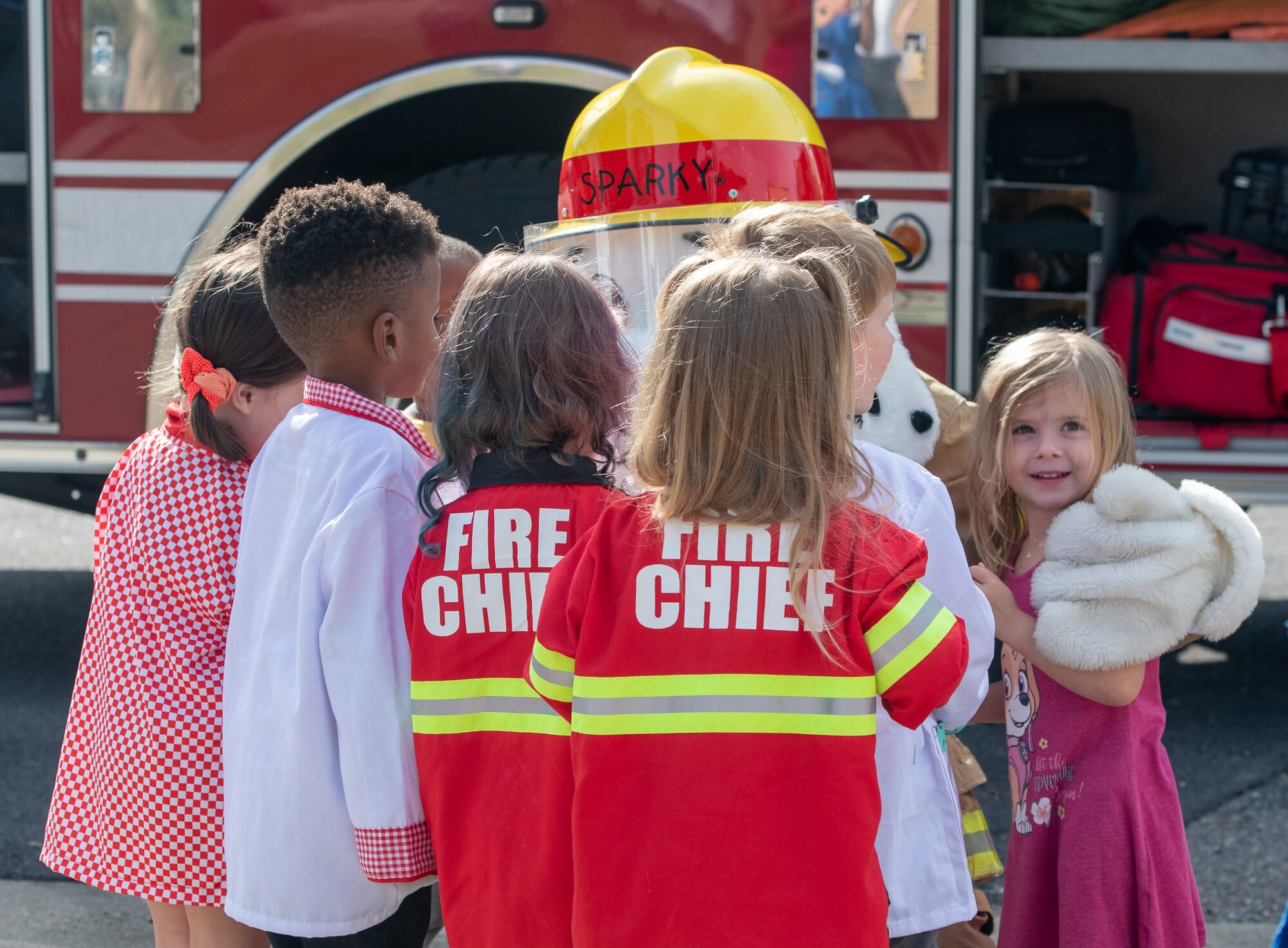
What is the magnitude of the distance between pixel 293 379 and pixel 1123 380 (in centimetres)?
119

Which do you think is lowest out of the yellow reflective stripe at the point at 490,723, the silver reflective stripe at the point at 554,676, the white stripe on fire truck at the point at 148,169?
the yellow reflective stripe at the point at 490,723

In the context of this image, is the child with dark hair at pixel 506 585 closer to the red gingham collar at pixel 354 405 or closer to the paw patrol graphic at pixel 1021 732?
the red gingham collar at pixel 354 405

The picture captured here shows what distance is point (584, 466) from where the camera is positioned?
1405 millimetres

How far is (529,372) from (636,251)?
2.07ft

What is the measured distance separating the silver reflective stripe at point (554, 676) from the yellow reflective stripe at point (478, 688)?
0.10 metres

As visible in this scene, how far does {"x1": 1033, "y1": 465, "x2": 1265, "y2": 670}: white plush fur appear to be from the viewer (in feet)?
5.53

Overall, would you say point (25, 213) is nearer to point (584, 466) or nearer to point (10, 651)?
point (10, 651)

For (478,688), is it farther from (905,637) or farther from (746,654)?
(905,637)

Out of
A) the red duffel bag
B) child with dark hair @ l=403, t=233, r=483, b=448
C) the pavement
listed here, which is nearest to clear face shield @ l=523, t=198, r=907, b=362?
child with dark hair @ l=403, t=233, r=483, b=448

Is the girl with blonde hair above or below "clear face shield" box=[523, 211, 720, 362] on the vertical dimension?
below

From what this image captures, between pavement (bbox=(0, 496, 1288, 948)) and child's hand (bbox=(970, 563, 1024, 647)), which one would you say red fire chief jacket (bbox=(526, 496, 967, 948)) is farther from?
pavement (bbox=(0, 496, 1288, 948))

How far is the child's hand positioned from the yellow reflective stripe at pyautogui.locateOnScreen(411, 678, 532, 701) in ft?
2.28

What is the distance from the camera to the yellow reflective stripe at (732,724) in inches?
47.5

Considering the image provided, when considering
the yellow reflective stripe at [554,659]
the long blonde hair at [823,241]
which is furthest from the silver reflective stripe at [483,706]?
the long blonde hair at [823,241]
